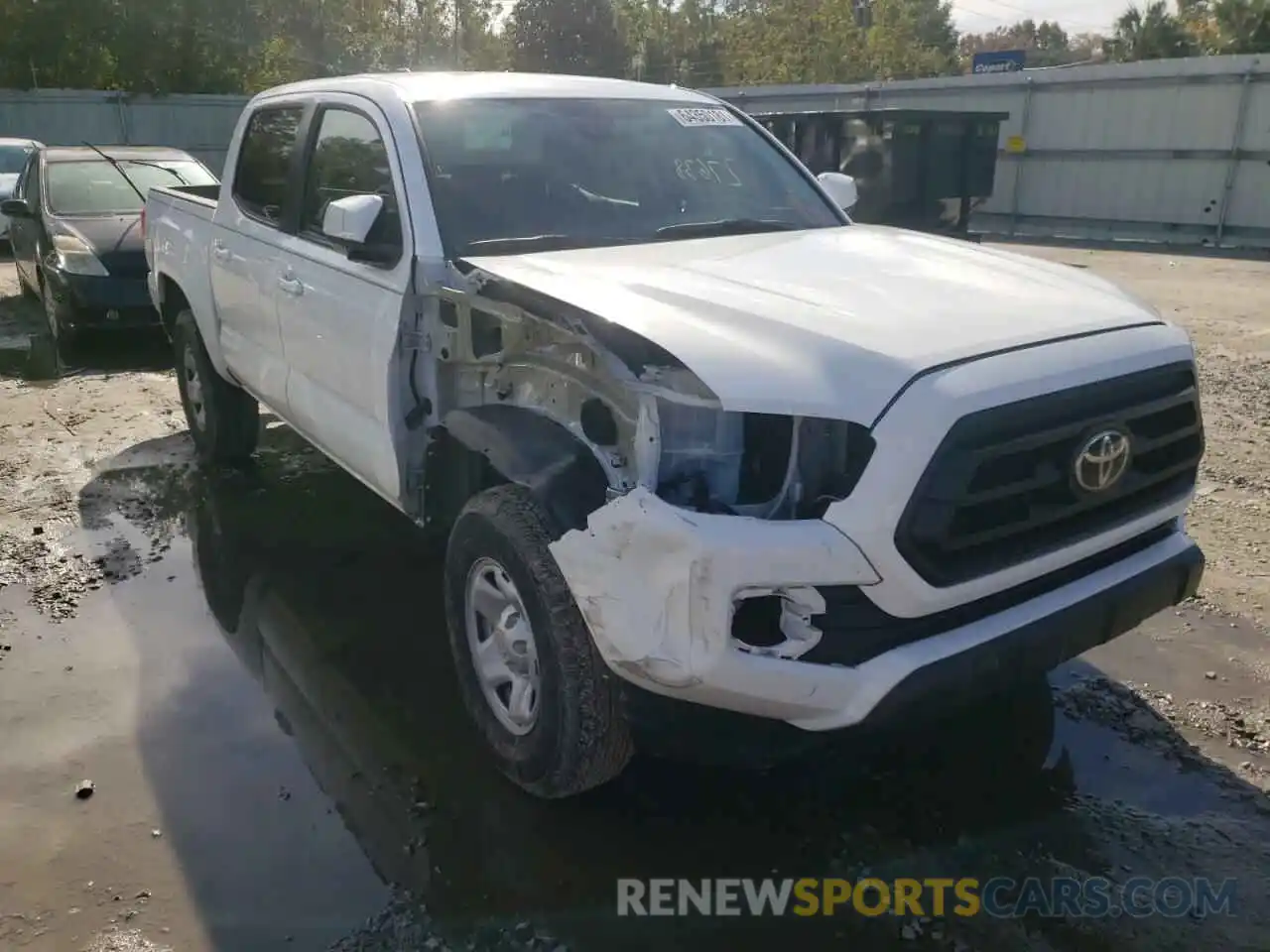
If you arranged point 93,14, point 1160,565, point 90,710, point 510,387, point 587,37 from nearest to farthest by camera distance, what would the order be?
point 1160,565 < point 510,387 < point 90,710 < point 93,14 < point 587,37

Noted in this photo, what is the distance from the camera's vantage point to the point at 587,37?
53625 mm

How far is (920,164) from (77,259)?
1014cm

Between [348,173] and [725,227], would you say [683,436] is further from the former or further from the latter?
[348,173]

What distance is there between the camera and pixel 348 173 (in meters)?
4.03

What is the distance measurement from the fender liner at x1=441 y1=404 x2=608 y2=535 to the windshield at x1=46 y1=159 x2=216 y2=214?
7630mm

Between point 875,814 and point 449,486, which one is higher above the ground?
point 449,486

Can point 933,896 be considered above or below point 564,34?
Result: below

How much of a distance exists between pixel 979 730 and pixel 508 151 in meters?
2.49

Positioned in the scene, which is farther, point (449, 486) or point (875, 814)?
point (449, 486)

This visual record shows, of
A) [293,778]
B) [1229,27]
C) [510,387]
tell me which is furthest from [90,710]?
[1229,27]

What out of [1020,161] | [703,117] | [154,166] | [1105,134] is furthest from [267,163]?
[1020,161]

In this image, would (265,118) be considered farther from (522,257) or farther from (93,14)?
(93,14)

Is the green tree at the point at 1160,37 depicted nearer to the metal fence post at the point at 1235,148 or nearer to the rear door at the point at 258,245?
the metal fence post at the point at 1235,148

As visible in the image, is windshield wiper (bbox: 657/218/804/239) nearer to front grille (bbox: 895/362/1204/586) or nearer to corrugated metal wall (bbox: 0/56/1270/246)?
front grille (bbox: 895/362/1204/586)
